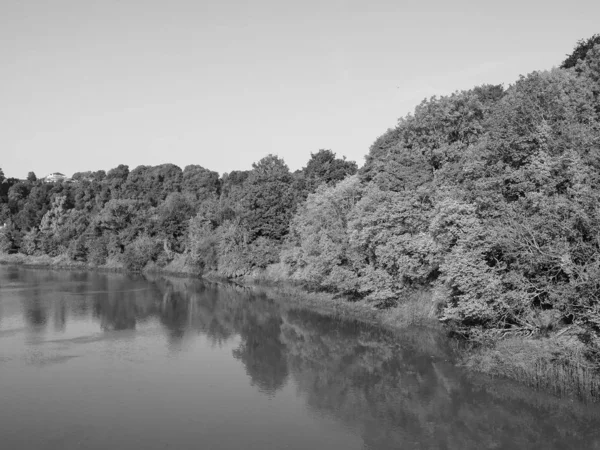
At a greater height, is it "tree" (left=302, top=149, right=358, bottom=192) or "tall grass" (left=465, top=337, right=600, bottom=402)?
"tree" (left=302, top=149, right=358, bottom=192)

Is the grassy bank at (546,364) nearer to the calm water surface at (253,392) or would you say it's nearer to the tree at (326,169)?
the calm water surface at (253,392)

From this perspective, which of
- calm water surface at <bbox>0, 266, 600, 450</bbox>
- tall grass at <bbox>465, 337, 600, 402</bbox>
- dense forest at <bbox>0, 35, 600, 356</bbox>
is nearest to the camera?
calm water surface at <bbox>0, 266, 600, 450</bbox>

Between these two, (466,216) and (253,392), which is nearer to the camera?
(253,392)

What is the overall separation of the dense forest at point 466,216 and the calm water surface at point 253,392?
413 cm

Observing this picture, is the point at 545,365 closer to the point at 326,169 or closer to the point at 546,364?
the point at 546,364

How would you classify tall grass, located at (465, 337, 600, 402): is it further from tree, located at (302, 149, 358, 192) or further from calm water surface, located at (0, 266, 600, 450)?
tree, located at (302, 149, 358, 192)

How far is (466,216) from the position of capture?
29297 mm

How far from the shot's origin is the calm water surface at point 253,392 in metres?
19.8

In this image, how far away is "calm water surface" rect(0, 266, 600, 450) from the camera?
19.8 meters

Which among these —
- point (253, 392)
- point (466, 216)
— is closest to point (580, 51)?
point (466, 216)

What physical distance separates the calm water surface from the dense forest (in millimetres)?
4126

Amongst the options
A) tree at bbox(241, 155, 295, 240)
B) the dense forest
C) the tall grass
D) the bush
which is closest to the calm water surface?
the tall grass

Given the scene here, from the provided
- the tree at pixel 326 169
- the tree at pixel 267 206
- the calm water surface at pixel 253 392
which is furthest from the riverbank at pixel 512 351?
the tree at pixel 326 169

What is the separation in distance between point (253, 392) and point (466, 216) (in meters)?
15.3
